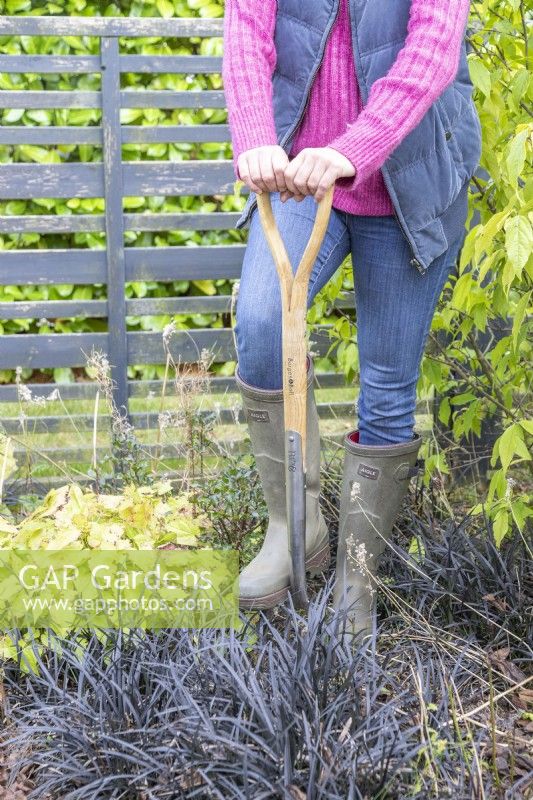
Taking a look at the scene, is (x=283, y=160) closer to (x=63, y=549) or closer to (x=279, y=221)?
(x=279, y=221)

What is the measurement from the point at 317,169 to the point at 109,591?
107 cm

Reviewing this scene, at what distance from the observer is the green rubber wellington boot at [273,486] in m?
2.47

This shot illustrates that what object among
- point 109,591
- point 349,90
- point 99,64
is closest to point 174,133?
point 99,64

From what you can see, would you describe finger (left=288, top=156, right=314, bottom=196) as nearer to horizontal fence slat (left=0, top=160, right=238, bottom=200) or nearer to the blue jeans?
the blue jeans

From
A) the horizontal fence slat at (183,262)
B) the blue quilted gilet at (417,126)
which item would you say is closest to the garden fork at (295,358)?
the blue quilted gilet at (417,126)

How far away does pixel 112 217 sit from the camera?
395cm

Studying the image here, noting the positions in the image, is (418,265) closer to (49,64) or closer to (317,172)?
(317,172)

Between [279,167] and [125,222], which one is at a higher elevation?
[279,167]

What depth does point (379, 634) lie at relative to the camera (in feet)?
8.28

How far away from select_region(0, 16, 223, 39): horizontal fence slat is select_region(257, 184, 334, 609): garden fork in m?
1.95

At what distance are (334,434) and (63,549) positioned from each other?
1903 mm

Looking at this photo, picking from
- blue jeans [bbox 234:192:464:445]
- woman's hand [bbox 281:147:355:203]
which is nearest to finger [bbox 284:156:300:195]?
woman's hand [bbox 281:147:355:203]

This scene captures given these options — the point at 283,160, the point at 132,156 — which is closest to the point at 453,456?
the point at 132,156

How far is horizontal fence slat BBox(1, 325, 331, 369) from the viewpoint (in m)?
3.96
